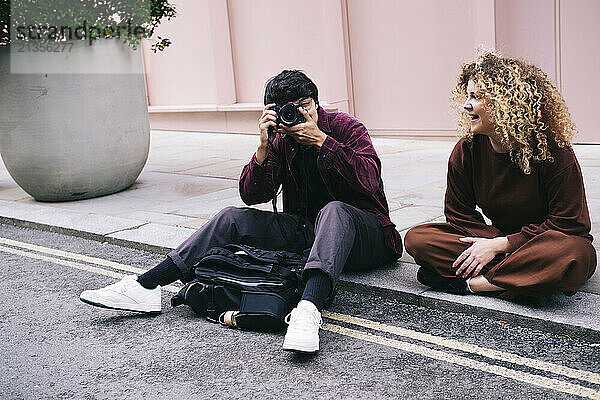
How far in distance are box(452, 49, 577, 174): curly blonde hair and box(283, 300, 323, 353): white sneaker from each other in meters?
1.19

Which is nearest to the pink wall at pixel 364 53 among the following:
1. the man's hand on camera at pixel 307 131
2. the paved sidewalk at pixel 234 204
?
the paved sidewalk at pixel 234 204

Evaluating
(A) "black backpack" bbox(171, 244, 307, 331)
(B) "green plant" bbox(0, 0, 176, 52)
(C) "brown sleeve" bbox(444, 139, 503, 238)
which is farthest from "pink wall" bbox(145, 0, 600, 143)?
(A) "black backpack" bbox(171, 244, 307, 331)

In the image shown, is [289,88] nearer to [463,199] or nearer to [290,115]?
[290,115]

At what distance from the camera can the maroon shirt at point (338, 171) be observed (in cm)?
409

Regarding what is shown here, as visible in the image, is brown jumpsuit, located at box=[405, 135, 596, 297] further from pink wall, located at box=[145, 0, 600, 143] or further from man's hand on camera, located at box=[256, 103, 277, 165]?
pink wall, located at box=[145, 0, 600, 143]

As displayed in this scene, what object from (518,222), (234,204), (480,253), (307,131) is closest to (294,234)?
(307,131)

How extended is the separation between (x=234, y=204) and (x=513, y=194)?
3337 millimetres

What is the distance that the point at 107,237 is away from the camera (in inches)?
237

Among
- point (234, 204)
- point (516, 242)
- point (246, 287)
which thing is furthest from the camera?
point (234, 204)

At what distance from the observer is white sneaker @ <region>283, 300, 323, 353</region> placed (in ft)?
11.5

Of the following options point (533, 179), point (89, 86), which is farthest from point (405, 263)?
point (89, 86)

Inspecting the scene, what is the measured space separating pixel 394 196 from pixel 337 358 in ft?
10.7

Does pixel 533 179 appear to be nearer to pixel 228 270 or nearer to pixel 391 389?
pixel 391 389

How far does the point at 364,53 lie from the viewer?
10.4 m
